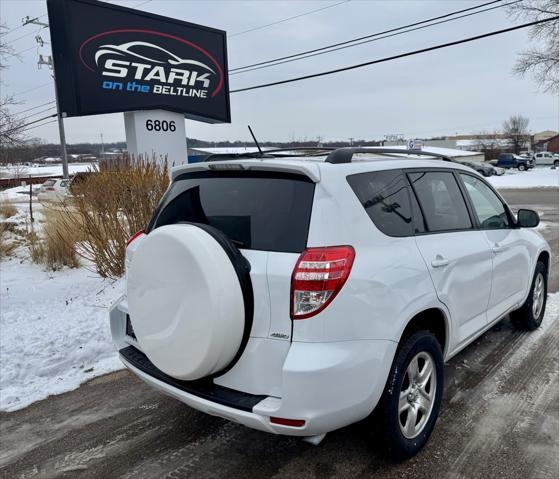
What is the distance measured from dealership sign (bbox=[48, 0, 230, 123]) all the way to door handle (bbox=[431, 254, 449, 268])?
359 inches

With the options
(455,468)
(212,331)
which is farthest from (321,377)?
(455,468)

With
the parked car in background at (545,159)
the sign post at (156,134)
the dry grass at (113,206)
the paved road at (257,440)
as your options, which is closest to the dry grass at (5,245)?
the dry grass at (113,206)

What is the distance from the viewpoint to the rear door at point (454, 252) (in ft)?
9.94

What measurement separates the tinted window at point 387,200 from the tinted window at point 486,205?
1.08 meters

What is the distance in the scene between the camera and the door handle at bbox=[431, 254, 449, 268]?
2941 mm

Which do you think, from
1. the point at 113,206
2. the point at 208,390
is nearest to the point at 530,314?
the point at 208,390

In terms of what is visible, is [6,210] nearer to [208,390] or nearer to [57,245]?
[57,245]

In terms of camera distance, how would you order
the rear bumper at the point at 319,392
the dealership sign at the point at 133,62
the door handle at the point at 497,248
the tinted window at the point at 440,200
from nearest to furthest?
the rear bumper at the point at 319,392
the tinted window at the point at 440,200
the door handle at the point at 497,248
the dealership sign at the point at 133,62

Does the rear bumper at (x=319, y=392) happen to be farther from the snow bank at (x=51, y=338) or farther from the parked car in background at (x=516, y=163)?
the parked car in background at (x=516, y=163)

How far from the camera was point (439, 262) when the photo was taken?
299 centimetres

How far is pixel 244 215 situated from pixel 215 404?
1035 mm

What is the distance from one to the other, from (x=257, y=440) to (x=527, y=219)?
3118 mm

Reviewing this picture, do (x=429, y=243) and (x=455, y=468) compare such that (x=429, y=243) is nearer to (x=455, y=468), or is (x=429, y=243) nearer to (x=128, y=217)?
(x=455, y=468)

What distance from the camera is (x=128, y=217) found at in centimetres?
682
